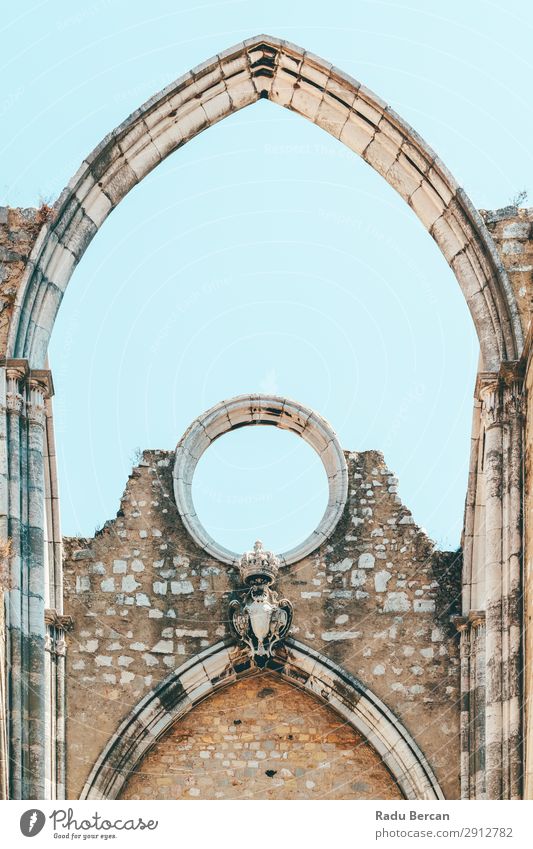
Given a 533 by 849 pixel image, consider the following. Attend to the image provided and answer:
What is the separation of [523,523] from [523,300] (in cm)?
177

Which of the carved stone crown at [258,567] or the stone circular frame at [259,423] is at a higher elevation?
the stone circular frame at [259,423]

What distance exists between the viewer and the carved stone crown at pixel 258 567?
2016 centimetres

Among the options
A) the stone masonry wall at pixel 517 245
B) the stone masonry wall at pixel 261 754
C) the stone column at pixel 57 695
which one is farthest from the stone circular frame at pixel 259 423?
the stone masonry wall at pixel 517 245

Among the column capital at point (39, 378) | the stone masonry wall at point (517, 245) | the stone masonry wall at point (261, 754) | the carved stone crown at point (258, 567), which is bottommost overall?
the stone masonry wall at point (261, 754)

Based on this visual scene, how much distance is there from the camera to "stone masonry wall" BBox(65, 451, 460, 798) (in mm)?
19953

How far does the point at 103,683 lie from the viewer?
787 inches

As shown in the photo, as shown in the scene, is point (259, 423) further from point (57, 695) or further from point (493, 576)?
point (493, 576)

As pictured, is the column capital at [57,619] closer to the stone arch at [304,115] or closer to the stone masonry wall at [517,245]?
the stone arch at [304,115]

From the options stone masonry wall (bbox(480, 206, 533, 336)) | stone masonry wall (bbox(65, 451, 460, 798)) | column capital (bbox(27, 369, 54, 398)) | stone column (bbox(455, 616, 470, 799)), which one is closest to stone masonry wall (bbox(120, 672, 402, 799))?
stone masonry wall (bbox(65, 451, 460, 798))

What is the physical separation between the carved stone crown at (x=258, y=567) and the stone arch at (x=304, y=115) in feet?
8.49

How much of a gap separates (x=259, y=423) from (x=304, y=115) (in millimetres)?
2703

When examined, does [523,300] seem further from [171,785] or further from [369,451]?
[171,785]
